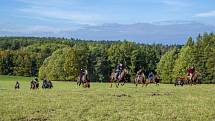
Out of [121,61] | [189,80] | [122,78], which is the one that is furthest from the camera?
[121,61]

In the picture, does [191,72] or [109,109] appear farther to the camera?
[191,72]

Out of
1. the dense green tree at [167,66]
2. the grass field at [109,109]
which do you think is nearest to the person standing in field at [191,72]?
the grass field at [109,109]

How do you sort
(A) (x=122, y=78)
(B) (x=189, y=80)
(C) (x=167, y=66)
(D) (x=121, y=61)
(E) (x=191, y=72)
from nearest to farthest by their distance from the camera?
(A) (x=122, y=78), (B) (x=189, y=80), (E) (x=191, y=72), (C) (x=167, y=66), (D) (x=121, y=61)

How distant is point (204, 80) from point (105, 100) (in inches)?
3696

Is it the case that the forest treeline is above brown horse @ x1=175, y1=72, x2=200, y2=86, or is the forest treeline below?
above

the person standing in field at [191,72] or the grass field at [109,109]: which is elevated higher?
the person standing in field at [191,72]

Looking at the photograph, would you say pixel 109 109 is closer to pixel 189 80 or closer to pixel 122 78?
pixel 122 78

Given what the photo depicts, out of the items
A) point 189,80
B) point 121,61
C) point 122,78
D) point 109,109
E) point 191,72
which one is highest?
Answer: point 121,61

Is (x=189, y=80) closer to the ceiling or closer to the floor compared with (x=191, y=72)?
closer to the floor

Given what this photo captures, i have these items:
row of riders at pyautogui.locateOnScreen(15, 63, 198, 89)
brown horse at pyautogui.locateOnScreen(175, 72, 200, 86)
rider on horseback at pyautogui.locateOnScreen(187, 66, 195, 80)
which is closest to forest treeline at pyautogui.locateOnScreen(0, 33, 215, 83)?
brown horse at pyautogui.locateOnScreen(175, 72, 200, 86)

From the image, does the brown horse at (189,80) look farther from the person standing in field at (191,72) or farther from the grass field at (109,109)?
the grass field at (109,109)

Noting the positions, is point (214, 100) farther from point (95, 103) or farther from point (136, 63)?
point (136, 63)

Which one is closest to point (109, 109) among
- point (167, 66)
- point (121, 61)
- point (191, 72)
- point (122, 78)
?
point (122, 78)

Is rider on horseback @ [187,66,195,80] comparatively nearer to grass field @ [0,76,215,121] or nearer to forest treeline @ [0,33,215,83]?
grass field @ [0,76,215,121]
